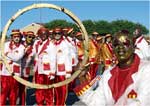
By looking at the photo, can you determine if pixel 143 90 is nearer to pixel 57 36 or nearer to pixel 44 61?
pixel 44 61

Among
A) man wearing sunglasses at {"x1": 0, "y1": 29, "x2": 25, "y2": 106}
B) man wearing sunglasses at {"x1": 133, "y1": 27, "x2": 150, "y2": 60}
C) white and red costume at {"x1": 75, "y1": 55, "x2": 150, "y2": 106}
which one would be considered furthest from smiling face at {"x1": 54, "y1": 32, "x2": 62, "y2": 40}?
white and red costume at {"x1": 75, "y1": 55, "x2": 150, "y2": 106}

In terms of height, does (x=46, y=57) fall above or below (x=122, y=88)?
above

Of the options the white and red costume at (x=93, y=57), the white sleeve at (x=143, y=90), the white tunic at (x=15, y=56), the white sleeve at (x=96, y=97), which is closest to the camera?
the white sleeve at (x=143, y=90)

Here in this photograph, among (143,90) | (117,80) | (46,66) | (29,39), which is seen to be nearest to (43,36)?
(29,39)

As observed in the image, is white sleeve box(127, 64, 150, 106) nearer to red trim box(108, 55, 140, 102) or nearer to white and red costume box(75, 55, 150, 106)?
white and red costume box(75, 55, 150, 106)

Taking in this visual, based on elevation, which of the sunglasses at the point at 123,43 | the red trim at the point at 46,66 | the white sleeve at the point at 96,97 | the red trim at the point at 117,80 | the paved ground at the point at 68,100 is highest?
→ the sunglasses at the point at 123,43

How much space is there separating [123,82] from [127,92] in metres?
0.17

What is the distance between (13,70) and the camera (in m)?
13.0

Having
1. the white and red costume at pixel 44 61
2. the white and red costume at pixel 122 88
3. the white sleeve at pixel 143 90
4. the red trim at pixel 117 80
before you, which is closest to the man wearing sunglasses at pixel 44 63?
the white and red costume at pixel 44 61

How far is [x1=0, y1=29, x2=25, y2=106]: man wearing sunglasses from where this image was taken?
13031 millimetres

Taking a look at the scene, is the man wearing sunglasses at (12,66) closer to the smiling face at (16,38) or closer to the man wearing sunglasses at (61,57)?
the smiling face at (16,38)

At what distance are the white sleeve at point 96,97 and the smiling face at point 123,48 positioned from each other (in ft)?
1.37

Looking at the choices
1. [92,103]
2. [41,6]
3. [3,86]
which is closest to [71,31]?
[3,86]

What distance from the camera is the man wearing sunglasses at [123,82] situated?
19.9ft
